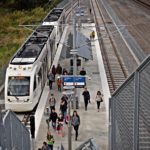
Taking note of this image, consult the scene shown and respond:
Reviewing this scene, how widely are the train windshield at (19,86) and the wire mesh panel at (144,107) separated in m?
16.3

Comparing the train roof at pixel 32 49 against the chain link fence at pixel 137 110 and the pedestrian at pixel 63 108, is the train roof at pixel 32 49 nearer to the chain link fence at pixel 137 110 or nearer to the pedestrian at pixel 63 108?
the pedestrian at pixel 63 108

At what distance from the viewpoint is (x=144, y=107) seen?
5043 mm

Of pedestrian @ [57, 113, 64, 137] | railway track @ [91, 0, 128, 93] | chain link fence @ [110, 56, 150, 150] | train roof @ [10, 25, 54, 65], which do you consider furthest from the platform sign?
chain link fence @ [110, 56, 150, 150]

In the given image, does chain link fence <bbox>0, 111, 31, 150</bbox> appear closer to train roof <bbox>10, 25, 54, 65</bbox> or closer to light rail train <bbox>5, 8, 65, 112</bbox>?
light rail train <bbox>5, 8, 65, 112</bbox>

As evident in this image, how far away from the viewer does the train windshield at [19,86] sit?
21.4 m

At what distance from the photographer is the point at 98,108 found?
21516 millimetres

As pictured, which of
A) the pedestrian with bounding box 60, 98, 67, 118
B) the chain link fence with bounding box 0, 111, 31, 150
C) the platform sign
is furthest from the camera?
the pedestrian with bounding box 60, 98, 67, 118

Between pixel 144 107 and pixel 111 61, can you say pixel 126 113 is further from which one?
pixel 111 61

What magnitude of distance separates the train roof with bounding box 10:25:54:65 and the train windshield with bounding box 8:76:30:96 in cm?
114

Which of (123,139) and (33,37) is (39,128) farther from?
(123,139)

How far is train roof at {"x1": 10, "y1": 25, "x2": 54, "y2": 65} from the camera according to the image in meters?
23.0

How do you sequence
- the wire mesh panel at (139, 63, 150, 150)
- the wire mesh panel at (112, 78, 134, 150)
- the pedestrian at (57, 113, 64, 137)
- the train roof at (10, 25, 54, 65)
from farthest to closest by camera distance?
the train roof at (10, 25, 54, 65) < the pedestrian at (57, 113, 64, 137) < the wire mesh panel at (112, 78, 134, 150) < the wire mesh panel at (139, 63, 150, 150)

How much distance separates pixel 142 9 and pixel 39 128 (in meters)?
54.6

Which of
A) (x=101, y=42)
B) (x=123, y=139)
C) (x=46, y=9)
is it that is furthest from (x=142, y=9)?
(x=123, y=139)
